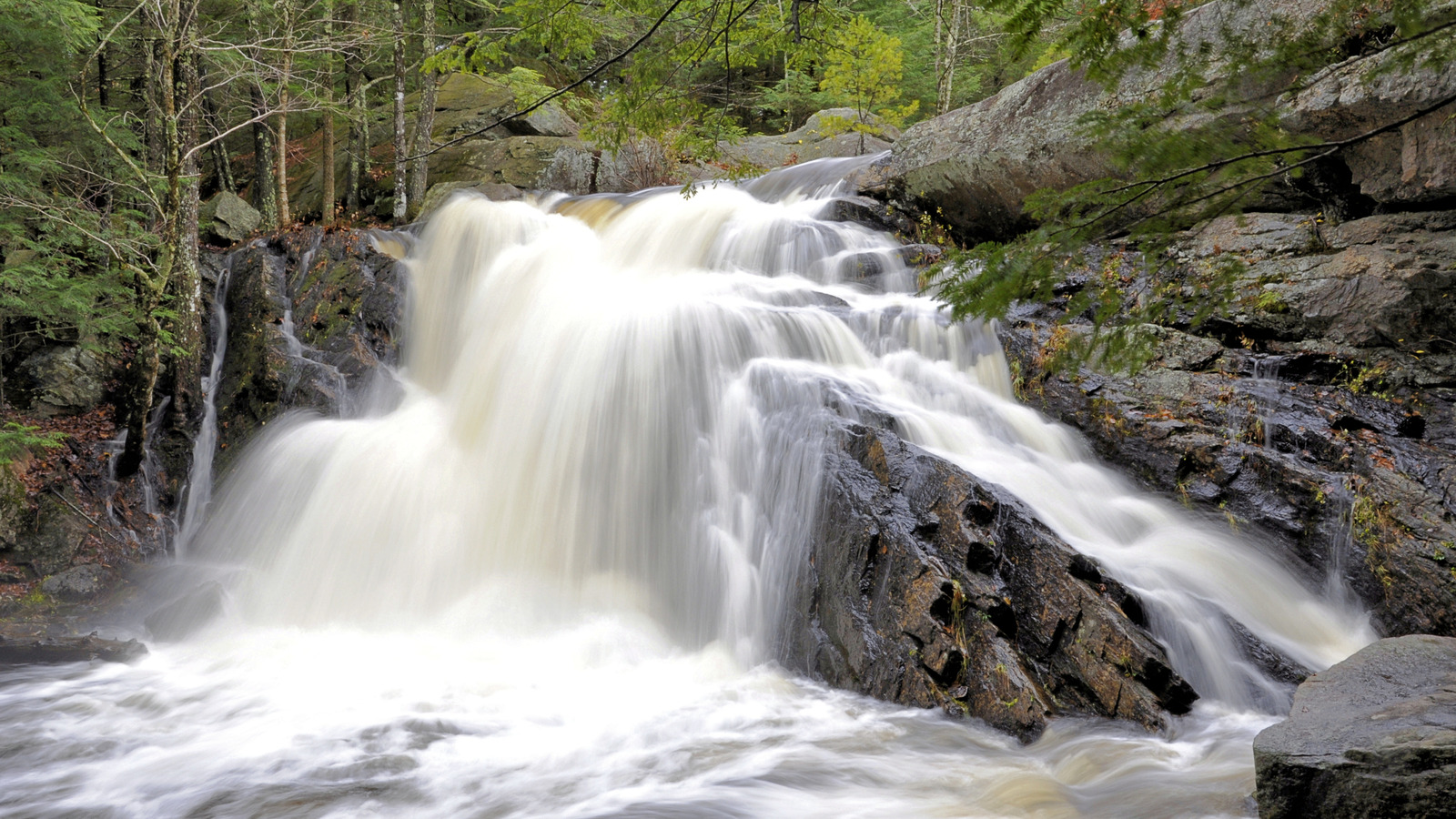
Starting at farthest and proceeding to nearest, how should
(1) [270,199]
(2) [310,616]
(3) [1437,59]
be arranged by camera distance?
(1) [270,199]
(2) [310,616]
(3) [1437,59]

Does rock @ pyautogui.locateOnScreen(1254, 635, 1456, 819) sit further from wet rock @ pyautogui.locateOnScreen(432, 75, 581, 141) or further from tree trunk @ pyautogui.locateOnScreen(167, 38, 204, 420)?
wet rock @ pyautogui.locateOnScreen(432, 75, 581, 141)

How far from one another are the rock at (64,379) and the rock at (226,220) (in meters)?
4.00

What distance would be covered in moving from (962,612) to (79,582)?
829 cm

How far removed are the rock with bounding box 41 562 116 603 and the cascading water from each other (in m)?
0.83

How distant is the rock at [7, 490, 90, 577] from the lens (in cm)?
777

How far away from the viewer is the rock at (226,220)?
13.0 m

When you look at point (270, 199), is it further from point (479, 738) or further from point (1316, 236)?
point (1316, 236)

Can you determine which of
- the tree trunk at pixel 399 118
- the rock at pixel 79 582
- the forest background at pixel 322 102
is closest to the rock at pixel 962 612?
the forest background at pixel 322 102

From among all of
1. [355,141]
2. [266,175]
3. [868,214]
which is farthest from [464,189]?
[868,214]

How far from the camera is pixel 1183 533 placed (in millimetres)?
6074

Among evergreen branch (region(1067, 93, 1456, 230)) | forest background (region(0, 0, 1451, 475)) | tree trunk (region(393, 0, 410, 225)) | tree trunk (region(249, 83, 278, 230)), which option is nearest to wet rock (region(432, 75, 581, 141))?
forest background (region(0, 0, 1451, 475))

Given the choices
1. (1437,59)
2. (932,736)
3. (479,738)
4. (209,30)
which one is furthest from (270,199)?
(1437,59)

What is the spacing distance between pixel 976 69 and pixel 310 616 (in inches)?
849

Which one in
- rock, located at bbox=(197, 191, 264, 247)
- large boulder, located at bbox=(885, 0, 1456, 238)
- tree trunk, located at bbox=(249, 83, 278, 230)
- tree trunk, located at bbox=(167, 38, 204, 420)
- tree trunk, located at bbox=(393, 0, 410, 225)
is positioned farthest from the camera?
tree trunk, located at bbox=(249, 83, 278, 230)
